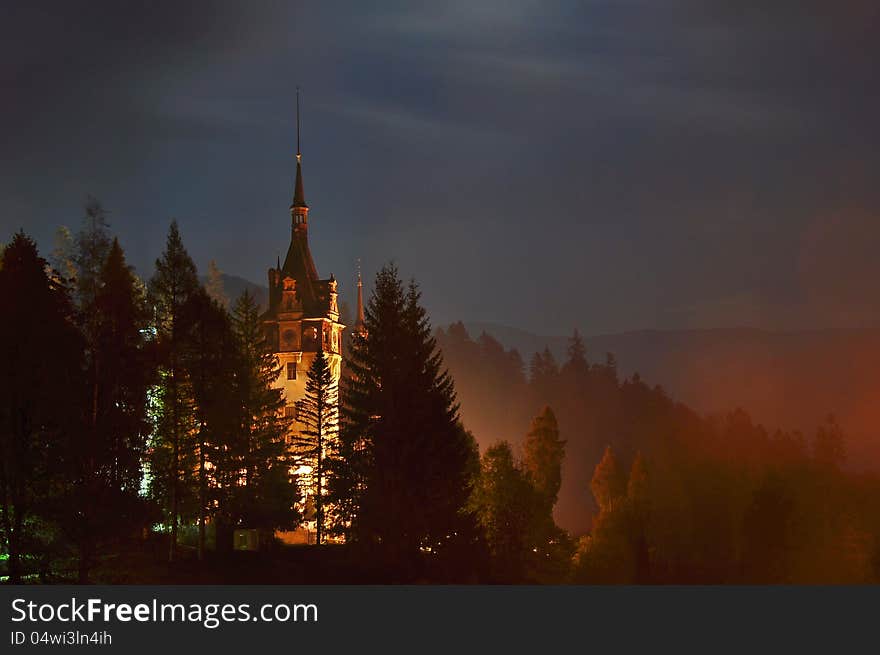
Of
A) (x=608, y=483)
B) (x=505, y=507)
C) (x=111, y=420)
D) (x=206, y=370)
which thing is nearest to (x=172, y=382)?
(x=206, y=370)

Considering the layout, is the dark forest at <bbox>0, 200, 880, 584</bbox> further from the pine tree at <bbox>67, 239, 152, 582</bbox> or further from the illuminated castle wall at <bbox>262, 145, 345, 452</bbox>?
the illuminated castle wall at <bbox>262, 145, 345, 452</bbox>

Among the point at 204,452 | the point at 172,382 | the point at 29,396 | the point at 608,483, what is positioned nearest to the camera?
the point at 29,396

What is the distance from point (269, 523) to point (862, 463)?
15177cm

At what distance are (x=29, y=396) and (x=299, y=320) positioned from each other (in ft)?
232

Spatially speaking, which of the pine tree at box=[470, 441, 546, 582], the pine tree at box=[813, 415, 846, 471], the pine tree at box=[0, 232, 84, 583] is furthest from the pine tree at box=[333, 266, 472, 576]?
the pine tree at box=[813, 415, 846, 471]

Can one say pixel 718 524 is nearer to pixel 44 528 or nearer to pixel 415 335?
pixel 415 335

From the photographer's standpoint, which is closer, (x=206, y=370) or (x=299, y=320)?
(x=206, y=370)

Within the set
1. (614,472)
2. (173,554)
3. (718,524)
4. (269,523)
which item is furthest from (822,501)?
(173,554)

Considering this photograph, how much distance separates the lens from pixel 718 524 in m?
144

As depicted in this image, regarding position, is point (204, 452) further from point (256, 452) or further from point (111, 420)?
point (111, 420)

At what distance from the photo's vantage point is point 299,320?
4594 inches

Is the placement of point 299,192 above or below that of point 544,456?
above

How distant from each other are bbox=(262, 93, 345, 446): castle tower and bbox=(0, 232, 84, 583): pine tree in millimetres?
64003

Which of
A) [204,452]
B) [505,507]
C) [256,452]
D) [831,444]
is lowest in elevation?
[505,507]
